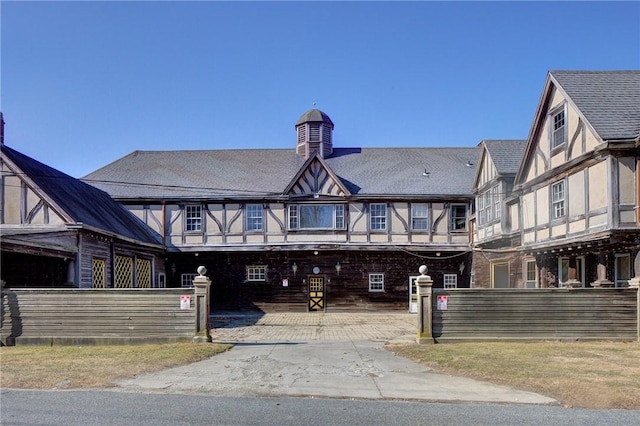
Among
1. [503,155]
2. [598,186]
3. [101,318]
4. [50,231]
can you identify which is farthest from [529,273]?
[50,231]

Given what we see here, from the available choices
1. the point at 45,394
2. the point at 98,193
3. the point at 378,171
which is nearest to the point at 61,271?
the point at 98,193

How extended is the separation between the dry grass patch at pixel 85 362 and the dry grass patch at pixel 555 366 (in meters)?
5.30

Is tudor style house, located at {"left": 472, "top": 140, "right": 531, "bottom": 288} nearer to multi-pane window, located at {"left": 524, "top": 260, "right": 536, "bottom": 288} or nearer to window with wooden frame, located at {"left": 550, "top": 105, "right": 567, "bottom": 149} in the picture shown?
multi-pane window, located at {"left": 524, "top": 260, "right": 536, "bottom": 288}

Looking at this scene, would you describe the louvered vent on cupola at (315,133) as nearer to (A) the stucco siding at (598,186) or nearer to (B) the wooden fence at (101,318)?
(A) the stucco siding at (598,186)

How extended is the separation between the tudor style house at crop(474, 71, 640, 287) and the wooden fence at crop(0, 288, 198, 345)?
1127cm

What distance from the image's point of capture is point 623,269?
1733 centimetres

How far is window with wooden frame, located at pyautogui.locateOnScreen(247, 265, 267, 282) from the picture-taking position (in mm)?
28656

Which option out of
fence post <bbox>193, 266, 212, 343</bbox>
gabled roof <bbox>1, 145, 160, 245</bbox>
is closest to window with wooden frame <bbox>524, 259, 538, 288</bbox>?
fence post <bbox>193, 266, 212, 343</bbox>

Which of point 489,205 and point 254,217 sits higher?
point 489,205

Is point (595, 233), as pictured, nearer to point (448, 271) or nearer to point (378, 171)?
point (448, 271)

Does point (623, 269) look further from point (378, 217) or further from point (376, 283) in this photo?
point (376, 283)

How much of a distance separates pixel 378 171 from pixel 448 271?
6719 millimetres

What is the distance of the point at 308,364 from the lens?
11.4m

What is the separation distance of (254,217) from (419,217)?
8.73 meters
